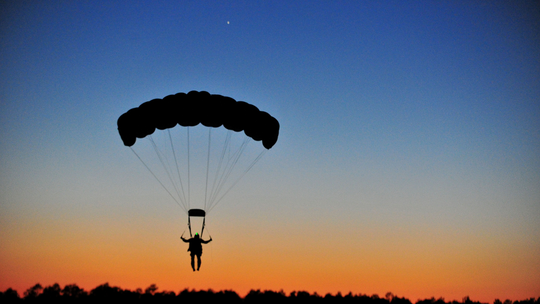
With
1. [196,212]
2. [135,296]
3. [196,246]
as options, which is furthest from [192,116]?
[135,296]

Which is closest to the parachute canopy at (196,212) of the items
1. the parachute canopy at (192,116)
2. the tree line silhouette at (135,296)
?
the parachute canopy at (192,116)

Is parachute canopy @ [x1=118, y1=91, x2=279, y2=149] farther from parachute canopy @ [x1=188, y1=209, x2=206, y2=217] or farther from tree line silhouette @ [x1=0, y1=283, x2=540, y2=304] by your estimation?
tree line silhouette @ [x1=0, y1=283, x2=540, y2=304]

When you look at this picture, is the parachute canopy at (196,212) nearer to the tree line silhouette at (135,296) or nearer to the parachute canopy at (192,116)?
the parachute canopy at (192,116)

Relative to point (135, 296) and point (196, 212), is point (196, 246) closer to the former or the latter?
point (196, 212)

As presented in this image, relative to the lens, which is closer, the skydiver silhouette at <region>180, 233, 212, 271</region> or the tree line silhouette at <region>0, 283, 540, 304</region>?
the skydiver silhouette at <region>180, 233, 212, 271</region>

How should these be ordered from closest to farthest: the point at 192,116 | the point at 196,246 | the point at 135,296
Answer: the point at 196,246, the point at 192,116, the point at 135,296

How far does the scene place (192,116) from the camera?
1523 cm

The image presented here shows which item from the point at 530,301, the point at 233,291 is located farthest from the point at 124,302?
the point at 530,301

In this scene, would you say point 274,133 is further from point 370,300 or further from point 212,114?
point 370,300

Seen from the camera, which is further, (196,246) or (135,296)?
(135,296)

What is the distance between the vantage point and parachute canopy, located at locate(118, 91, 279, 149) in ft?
49.2

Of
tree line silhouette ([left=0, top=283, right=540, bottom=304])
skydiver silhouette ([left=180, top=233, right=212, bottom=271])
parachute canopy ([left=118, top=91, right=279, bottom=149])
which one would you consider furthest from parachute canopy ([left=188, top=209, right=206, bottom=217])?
tree line silhouette ([left=0, top=283, right=540, bottom=304])

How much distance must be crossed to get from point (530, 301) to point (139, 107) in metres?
59.0

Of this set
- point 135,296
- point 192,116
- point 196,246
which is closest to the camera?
point 196,246
